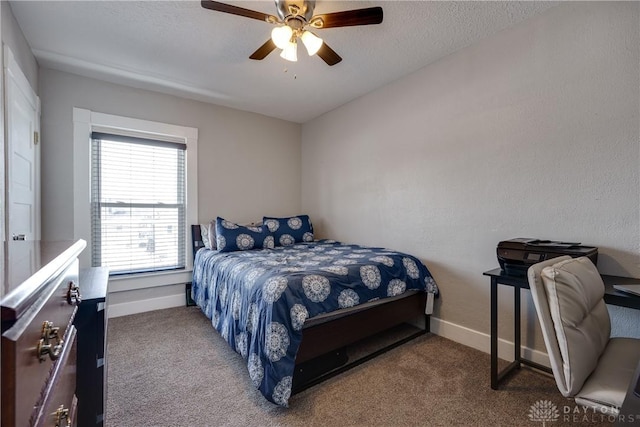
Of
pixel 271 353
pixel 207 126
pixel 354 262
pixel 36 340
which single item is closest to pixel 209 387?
pixel 271 353

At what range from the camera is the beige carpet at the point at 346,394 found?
61.7 inches

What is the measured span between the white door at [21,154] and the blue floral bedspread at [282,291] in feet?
4.56

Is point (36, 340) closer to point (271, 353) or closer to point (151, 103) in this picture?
point (271, 353)

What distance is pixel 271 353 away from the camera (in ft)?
5.27

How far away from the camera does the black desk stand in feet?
4.43

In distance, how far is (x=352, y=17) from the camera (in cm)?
171

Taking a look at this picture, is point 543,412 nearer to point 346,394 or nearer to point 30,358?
point 346,394

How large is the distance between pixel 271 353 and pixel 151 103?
9.88 feet

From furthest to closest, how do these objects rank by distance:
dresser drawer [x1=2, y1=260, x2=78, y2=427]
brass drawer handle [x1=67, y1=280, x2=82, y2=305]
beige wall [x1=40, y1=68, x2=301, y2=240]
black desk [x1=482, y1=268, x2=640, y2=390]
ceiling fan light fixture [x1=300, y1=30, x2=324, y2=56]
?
beige wall [x1=40, y1=68, x2=301, y2=240] → ceiling fan light fixture [x1=300, y1=30, x2=324, y2=56] → black desk [x1=482, y1=268, x2=640, y2=390] → brass drawer handle [x1=67, y1=280, x2=82, y2=305] → dresser drawer [x1=2, y1=260, x2=78, y2=427]

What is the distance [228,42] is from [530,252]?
263 centimetres

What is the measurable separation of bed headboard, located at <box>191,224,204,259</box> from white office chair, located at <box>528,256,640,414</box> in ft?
10.4

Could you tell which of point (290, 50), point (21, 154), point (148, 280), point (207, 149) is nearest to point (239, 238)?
point (148, 280)

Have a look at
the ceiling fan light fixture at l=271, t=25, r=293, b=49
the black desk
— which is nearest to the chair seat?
the black desk

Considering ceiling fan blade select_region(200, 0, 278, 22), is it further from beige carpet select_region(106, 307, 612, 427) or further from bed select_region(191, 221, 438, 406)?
beige carpet select_region(106, 307, 612, 427)
